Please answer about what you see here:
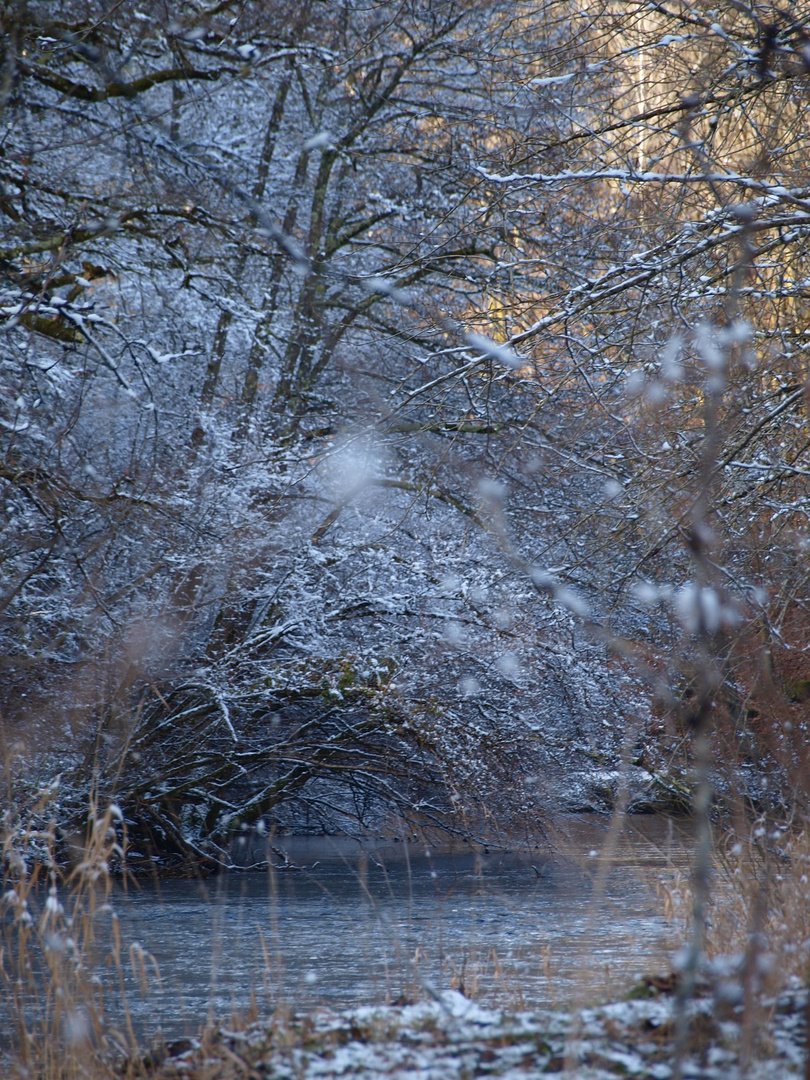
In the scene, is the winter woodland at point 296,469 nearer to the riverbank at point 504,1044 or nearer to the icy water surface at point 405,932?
the icy water surface at point 405,932

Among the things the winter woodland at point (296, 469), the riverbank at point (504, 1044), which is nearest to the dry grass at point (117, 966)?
the riverbank at point (504, 1044)

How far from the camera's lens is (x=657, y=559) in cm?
686

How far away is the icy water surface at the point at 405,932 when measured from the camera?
4770 millimetres

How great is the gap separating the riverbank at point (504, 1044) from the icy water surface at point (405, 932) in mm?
209

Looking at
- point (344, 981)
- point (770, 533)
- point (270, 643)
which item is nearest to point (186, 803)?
point (270, 643)

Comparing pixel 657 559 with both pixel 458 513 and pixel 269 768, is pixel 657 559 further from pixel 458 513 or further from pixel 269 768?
pixel 269 768

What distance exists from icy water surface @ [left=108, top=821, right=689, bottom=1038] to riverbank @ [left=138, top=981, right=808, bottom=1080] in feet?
0.69

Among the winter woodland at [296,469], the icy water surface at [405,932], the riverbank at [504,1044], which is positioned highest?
the winter woodland at [296,469]

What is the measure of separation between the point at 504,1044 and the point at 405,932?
3696 mm

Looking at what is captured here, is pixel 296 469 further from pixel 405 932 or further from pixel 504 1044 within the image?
pixel 504 1044

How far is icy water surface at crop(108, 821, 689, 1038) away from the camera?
477 cm

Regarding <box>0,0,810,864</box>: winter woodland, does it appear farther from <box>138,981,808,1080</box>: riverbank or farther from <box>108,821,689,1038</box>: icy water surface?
<box>138,981,808,1080</box>: riverbank

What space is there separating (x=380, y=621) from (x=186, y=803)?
2538mm

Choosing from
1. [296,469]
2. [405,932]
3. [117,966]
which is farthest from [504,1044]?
[296,469]
